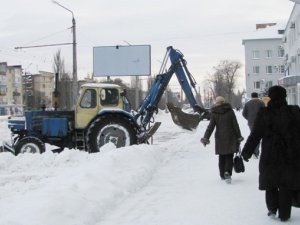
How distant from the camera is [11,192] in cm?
→ 1011

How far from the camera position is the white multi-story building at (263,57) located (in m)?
99.3

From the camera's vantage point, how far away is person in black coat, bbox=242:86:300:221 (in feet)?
22.8

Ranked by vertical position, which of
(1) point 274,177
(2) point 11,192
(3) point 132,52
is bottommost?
(2) point 11,192

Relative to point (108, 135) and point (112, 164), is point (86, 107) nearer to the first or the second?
point (108, 135)

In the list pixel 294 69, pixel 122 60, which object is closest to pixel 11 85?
pixel 294 69

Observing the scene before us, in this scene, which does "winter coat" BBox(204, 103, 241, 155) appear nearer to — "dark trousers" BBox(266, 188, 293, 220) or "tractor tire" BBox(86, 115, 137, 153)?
"dark trousers" BBox(266, 188, 293, 220)

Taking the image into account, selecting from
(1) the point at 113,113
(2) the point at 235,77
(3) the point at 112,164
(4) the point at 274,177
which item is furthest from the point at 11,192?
(2) the point at 235,77

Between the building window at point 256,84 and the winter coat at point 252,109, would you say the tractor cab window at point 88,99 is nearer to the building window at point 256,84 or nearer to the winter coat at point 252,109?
the winter coat at point 252,109

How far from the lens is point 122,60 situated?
32.9 meters

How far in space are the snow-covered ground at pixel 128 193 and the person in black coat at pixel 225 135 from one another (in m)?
0.36

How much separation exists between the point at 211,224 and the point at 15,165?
8070 mm

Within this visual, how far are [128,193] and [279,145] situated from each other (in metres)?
3.20

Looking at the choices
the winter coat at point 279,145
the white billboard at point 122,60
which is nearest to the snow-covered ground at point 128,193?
the winter coat at point 279,145

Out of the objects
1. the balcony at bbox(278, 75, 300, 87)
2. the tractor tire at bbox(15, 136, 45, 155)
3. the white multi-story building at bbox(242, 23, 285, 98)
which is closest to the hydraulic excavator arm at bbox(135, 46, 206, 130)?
the tractor tire at bbox(15, 136, 45, 155)
